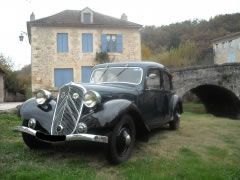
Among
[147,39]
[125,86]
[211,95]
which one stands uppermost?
[147,39]

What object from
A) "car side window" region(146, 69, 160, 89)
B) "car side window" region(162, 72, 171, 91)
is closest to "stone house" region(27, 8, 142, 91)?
"car side window" region(162, 72, 171, 91)

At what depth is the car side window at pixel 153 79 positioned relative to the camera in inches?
313

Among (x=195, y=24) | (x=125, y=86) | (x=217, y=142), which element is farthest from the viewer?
(x=195, y=24)

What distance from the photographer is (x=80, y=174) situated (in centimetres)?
562

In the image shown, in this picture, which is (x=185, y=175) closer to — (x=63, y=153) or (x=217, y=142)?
(x=63, y=153)

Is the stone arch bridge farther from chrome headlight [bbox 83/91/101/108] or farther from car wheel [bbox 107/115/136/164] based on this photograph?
chrome headlight [bbox 83/91/101/108]

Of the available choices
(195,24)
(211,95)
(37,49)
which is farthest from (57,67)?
(195,24)

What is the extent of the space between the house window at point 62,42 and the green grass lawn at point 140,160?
19.3 meters

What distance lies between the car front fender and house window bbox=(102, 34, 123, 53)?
71.8ft

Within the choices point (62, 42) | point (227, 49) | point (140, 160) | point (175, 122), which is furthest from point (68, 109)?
point (227, 49)

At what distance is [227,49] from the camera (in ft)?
147

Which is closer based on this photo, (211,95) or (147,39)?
(211,95)

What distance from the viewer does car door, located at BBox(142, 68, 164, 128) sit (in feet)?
25.2

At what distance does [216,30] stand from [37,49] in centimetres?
4302
